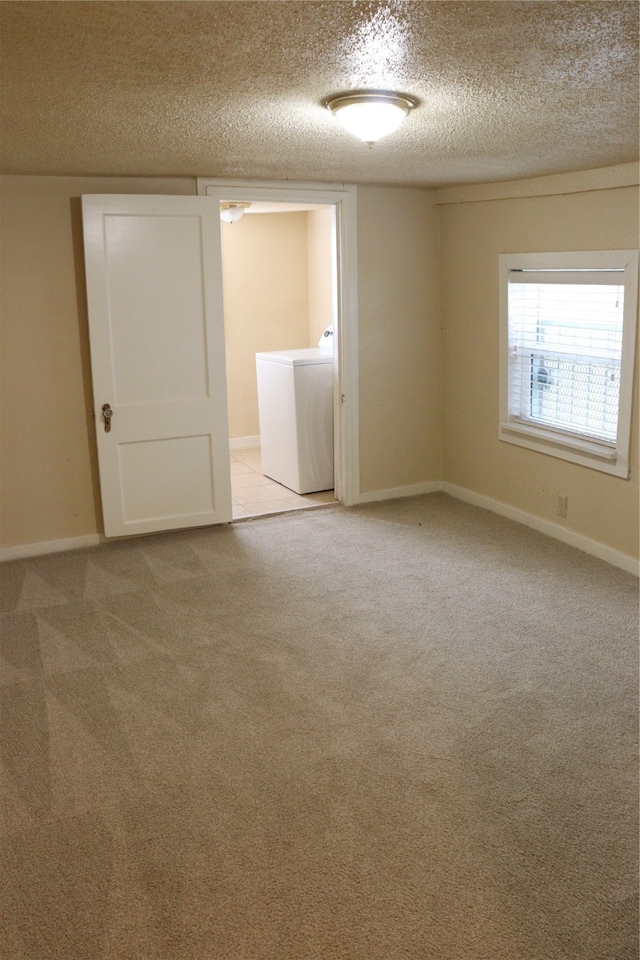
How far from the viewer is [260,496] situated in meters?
6.17

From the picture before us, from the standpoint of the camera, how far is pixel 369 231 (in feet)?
18.0

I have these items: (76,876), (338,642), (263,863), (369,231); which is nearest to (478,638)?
(338,642)

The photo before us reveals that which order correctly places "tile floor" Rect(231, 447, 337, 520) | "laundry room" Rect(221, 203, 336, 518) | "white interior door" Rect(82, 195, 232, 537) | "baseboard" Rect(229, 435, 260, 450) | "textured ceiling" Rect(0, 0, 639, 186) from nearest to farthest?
"textured ceiling" Rect(0, 0, 639, 186) → "white interior door" Rect(82, 195, 232, 537) → "tile floor" Rect(231, 447, 337, 520) → "laundry room" Rect(221, 203, 336, 518) → "baseboard" Rect(229, 435, 260, 450)

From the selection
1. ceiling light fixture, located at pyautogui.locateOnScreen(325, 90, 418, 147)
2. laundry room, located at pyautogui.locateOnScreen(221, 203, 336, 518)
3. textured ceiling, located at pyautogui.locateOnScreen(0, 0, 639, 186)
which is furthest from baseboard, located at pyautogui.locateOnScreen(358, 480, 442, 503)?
ceiling light fixture, located at pyautogui.locateOnScreen(325, 90, 418, 147)

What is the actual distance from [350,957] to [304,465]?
171 inches

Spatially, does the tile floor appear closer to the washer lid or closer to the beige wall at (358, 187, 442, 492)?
the beige wall at (358, 187, 442, 492)

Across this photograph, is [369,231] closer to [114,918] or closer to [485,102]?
→ [485,102]

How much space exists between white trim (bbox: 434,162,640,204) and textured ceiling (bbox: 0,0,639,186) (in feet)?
0.35

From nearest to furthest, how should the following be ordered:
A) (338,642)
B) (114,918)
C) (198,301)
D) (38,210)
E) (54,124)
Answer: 1. (114,918)
2. (54,124)
3. (338,642)
4. (38,210)
5. (198,301)

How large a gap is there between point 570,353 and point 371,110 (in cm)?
247

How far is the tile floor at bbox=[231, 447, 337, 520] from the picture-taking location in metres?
5.81

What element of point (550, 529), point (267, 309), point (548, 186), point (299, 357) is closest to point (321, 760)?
point (550, 529)

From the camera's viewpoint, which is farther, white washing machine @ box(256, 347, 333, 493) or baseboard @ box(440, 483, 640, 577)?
white washing machine @ box(256, 347, 333, 493)

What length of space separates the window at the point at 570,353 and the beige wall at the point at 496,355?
0.08m
